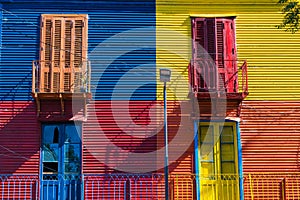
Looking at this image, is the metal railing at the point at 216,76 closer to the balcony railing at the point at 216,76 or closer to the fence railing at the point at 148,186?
the balcony railing at the point at 216,76

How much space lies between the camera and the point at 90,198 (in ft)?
45.7

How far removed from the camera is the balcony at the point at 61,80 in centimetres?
1369

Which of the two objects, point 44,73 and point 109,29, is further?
point 109,29

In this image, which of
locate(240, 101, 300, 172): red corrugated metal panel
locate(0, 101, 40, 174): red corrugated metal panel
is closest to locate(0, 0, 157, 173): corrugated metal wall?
locate(0, 101, 40, 174): red corrugated metal panel

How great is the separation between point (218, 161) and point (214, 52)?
3.18 m

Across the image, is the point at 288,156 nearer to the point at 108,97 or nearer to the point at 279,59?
the point at 279,59

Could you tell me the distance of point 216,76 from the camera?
14.3 meters

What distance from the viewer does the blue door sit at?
1384 cm

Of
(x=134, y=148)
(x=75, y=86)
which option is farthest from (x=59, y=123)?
(x=134, y=148)

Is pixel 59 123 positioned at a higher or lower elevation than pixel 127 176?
higher

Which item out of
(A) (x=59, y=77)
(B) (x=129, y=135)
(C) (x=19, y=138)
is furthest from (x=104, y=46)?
(C) (x=19, y=138)

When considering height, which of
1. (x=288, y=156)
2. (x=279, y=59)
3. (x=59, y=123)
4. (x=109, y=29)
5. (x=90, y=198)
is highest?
(x=109, y=29)

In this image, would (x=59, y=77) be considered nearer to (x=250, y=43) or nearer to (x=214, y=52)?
(x=214, y=52)

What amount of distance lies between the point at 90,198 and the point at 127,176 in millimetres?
1191
